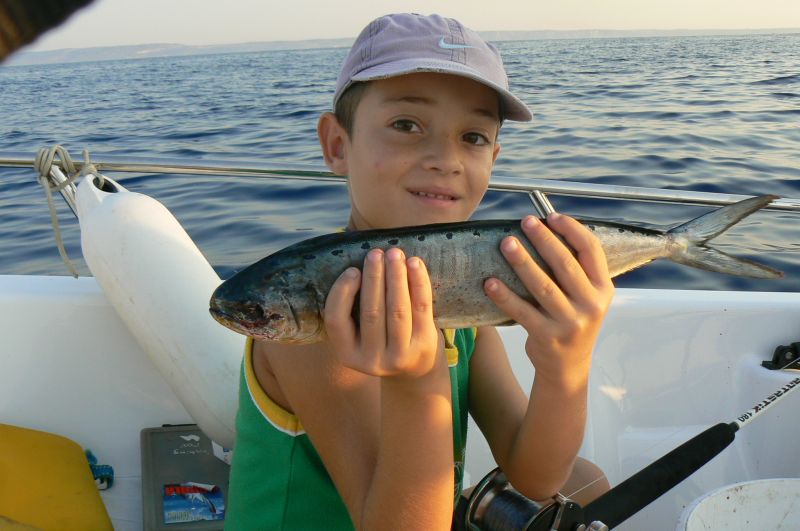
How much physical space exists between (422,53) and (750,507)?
61.6 inches

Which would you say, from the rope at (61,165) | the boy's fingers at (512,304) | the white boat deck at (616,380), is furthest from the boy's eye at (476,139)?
the rope at (61,165)

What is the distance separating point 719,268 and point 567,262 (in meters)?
0.41

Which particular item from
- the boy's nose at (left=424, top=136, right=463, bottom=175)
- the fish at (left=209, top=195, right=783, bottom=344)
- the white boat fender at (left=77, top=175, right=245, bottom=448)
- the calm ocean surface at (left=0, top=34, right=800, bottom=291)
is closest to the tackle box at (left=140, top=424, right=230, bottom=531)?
the white boat fender at (left=77, top=175, right=245, bottom=448)

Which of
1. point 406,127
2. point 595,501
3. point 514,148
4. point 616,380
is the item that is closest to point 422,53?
point 406,127

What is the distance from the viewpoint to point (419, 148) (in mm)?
1905

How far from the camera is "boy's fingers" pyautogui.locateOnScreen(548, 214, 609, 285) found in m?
1.55

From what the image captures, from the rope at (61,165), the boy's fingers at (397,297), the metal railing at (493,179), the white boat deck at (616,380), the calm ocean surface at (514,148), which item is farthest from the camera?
the calm ocean surface at (514,148)

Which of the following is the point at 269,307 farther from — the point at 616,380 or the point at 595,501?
the point at 616,380

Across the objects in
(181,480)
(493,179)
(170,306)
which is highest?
(493,179)

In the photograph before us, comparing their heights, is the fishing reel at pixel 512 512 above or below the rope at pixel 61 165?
below

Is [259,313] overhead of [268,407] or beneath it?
overhead

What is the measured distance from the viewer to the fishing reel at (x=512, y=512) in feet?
6.52

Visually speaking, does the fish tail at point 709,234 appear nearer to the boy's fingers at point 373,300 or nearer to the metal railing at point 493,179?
the boy's fingers at point 373,300

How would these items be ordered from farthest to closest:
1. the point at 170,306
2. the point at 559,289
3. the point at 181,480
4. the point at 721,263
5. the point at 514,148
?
the point at 514,148, the point at 181,480, the point at 170,306, the point at 721,263, the point at 559,289
